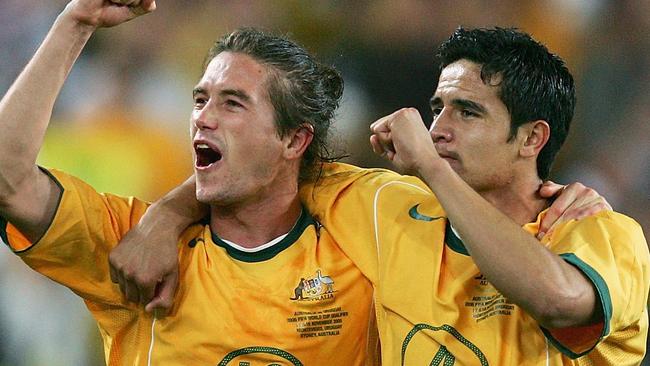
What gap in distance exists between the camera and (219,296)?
225 centimetres

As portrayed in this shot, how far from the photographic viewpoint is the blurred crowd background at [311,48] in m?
3.86

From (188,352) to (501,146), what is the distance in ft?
2.98

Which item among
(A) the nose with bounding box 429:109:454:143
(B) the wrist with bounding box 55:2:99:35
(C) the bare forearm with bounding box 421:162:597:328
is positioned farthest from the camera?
(A) the nose with bounding box 429:109:454:143

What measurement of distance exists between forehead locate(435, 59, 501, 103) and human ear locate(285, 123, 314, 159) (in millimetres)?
400

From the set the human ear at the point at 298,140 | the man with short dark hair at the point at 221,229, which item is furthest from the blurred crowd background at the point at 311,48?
the man with short dark hair at the point at 221,229

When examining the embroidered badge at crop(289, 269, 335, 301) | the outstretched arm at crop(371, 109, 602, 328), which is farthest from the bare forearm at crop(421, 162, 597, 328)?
the embroidered badge at crop(289, 269, 335, 301)

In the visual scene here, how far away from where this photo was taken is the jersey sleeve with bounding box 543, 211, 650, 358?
1931 mm

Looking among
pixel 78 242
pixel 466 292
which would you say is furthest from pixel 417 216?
pixel 78 242

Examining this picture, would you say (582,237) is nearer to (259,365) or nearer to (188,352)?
(259,365)

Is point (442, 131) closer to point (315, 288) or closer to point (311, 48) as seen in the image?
point (315, 288)

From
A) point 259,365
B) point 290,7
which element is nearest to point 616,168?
point 290,7

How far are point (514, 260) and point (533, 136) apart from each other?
58 centimetres

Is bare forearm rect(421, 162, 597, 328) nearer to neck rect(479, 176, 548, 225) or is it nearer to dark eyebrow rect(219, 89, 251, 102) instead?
neck rect(479, 176, 548, 225)

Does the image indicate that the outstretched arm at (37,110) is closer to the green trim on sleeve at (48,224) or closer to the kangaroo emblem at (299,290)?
the green trim on sleeve at (48,224)
